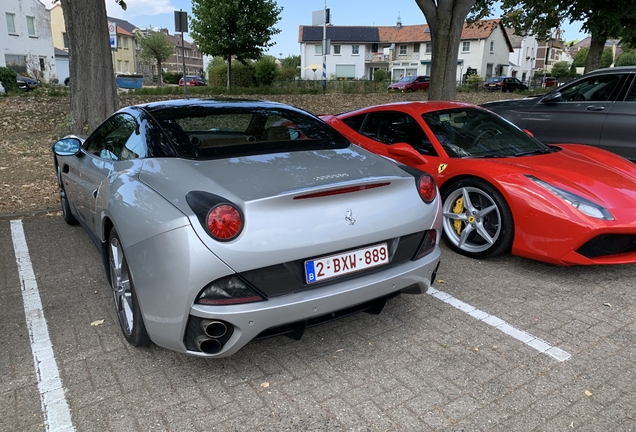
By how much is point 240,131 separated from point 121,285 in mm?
1303

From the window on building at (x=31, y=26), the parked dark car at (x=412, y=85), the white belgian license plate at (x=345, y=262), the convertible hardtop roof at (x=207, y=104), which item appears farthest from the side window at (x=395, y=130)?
the window on building at (x=31, y=26)

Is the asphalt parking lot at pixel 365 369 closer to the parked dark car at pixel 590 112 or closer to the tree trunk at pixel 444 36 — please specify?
the parked dark car at pixel 590 112

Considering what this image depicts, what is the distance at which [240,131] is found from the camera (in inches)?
133

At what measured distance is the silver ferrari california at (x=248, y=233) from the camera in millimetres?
2152

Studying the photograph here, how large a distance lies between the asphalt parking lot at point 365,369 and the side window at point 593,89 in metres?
4.31

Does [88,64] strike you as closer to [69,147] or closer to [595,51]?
[69,147]

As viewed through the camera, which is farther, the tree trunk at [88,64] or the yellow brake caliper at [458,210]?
the tree trunk at [88,64]

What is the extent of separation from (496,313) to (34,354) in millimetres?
2852

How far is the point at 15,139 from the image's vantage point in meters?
10.5

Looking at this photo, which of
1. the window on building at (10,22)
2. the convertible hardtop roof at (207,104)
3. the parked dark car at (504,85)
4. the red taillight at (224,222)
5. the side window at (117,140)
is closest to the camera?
the red taillight at (224,222)

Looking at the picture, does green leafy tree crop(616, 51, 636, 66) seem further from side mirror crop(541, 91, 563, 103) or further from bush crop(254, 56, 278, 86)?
side mirror crop(541, 91, 563, 103)

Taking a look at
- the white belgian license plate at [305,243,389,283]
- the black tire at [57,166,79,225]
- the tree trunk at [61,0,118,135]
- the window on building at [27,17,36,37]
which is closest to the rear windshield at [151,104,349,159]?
the white belgian license plate at [305,243,389,283]

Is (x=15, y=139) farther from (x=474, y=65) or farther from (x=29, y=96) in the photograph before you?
(x=474, y=65)

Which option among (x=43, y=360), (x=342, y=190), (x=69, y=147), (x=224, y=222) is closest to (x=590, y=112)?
(x=342, y=190)
